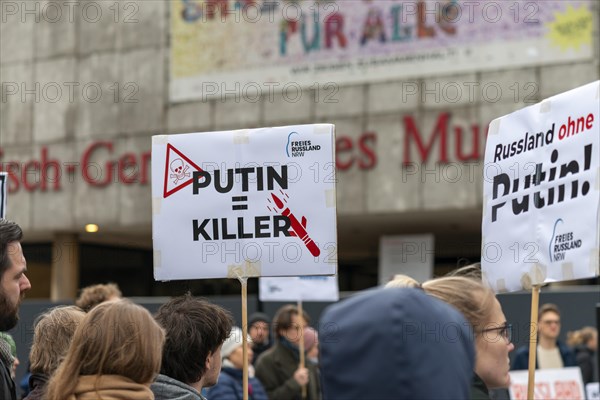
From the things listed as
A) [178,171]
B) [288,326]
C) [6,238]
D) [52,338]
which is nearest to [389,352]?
[6,238]

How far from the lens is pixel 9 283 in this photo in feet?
13.9

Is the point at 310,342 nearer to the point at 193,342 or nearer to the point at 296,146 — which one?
the point at 296,146

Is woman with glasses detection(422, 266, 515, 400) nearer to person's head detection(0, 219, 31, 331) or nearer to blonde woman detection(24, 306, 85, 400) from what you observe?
person's head detection(0, 219, 31, 331)

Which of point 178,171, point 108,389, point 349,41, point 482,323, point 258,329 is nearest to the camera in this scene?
point 108,389

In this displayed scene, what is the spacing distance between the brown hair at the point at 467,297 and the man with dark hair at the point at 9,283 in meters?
1.54

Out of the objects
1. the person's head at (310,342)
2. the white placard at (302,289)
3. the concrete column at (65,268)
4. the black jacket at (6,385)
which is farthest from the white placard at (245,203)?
the concrete column at (65,268)

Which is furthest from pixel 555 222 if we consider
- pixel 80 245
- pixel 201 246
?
pixel 80 245

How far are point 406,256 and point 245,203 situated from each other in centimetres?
1685

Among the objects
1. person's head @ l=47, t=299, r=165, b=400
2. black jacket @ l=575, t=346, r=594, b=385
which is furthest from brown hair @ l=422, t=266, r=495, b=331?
black jacket @ l=575, t=346, r=594, b=385

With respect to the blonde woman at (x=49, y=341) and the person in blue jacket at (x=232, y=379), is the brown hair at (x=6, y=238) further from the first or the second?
the person in blue jacket at (x=232, y=379)

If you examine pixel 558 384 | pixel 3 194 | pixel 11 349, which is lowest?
pixel 558 384

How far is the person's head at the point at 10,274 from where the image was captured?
4156mm

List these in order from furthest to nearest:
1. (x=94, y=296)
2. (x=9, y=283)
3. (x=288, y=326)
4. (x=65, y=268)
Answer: (x=65, y=268) < (x=288, y=326) < (x=94, y=296) < (x=9, y=283)

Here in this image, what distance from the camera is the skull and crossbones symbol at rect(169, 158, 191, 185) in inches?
223
